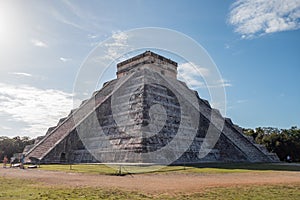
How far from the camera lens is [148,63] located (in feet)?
95.7

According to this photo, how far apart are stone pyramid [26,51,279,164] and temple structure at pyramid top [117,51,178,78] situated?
285 centimetres

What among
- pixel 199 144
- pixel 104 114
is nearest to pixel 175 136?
pixel 199 144

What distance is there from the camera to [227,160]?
22141 mm

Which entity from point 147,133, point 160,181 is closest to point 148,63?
point 147,133

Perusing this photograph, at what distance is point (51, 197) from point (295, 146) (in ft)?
111

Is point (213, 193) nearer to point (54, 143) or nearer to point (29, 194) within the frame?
point (29, 194)

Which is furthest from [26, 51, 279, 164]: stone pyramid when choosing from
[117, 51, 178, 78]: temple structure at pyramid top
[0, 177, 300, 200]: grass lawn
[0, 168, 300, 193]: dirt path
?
[0, 177, 300, 200]: grass lawn

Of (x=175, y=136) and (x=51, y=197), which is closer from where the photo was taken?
(x=51, y=197)

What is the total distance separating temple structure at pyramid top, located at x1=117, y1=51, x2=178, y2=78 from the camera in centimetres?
2934

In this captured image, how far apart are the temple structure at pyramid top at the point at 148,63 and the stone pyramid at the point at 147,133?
9.35 feet

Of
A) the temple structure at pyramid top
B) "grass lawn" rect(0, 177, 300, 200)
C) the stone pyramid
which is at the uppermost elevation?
the temple structure at pyramid top

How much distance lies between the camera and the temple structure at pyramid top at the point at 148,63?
96.3ft

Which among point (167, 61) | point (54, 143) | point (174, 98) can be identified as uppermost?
point (167, 61)

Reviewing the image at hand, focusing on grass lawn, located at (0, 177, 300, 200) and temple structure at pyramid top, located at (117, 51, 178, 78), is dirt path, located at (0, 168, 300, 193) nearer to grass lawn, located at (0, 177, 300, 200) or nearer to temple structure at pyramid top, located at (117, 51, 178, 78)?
grass lawn, located at (0, 177, 300, 200)
